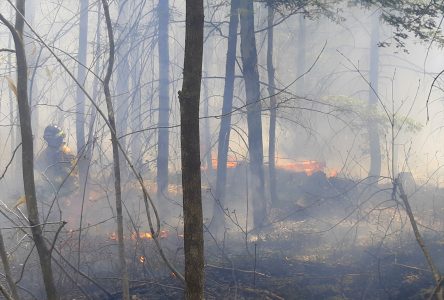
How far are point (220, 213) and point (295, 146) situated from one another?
43.7 ft

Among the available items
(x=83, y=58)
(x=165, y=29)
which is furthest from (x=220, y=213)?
(x=83, y=58)

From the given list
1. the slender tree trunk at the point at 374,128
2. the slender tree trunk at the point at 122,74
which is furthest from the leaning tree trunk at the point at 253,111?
the slender tree trunk at the point at 374,128

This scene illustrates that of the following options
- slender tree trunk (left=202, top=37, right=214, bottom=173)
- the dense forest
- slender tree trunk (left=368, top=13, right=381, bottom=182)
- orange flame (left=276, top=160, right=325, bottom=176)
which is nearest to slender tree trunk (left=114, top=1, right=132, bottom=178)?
the dense forest

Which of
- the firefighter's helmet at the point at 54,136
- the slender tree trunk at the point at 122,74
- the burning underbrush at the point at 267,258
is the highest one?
the slender tree trunk at the point at 122,74

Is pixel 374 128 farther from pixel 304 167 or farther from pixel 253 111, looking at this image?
pixel 253 111

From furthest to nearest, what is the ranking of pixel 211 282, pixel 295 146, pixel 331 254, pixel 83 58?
1. pixel 295 146
2. pixel 83 58
3. pixel 331 254
4. pixel 211 282

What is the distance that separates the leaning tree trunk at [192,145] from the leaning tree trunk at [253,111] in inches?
338

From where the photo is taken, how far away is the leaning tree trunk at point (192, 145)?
2.77 m

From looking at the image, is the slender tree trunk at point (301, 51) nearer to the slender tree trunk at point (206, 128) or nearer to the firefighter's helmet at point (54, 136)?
the slender tree trunk at point (206, 128)

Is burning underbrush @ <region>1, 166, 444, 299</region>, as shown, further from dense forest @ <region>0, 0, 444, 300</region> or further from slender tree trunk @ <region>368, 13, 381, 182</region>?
slender tree trunk @ <region>368, 13, 381, 182</region>

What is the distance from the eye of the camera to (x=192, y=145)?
9.13 feet

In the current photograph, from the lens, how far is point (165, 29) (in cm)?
1403

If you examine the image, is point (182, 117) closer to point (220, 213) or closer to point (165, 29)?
point (220, 213)

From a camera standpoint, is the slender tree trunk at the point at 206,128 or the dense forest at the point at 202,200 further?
the slender tree trunk at the point at 206,128
